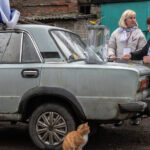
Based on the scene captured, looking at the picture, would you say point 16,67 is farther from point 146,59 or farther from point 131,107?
point 146,59

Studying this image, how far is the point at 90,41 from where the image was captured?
5.24 m

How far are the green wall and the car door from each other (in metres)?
11.0

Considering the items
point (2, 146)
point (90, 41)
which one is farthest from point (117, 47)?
point (2, 146)

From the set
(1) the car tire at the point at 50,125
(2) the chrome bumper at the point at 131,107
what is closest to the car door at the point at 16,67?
(1) the car tire at the point at 50,125

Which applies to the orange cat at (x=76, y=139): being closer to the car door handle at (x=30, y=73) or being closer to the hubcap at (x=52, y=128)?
the hubcap at (x=52, y=128)

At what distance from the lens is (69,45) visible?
549 centimetres

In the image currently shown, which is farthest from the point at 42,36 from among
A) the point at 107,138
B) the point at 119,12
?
the point at 119,12

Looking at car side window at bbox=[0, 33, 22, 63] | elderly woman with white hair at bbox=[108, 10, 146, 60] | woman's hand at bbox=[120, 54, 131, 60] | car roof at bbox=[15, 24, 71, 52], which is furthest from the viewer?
elderly woman with white hair at bbox=[108, 10, 146, 60]

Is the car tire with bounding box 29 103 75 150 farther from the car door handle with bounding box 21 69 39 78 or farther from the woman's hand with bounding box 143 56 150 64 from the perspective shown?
the woman's hand with bounding box 143 56 150 64

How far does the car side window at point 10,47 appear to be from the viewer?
5418 millimetres

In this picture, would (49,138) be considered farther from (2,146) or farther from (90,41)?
(90,41)

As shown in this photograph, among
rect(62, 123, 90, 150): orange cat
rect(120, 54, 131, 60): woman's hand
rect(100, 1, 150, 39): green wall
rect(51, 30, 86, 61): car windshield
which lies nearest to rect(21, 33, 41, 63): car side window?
rect(51, 30, 86, 61): car windshield

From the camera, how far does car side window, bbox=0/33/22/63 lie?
542cm

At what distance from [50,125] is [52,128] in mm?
51
